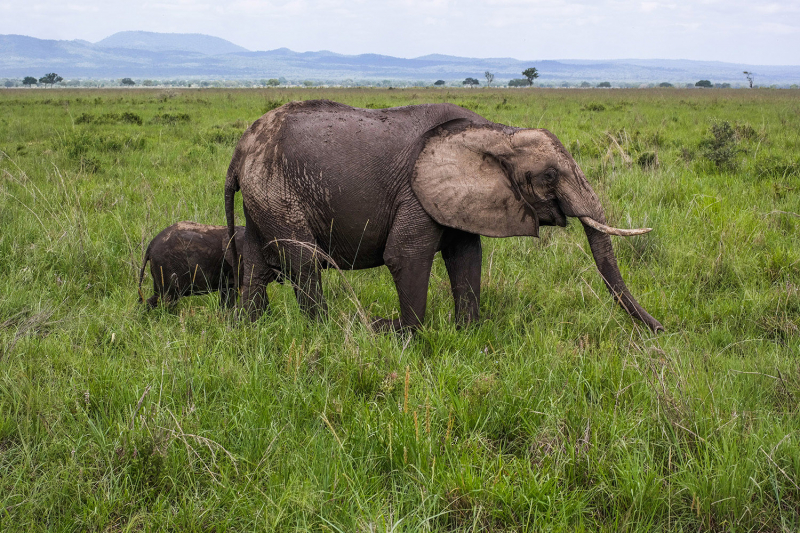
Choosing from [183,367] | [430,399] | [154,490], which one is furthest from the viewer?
[183,367]

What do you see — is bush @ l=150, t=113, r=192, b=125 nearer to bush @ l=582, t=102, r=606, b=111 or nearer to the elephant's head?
bush @ l=582, t=102, r=606, b=111

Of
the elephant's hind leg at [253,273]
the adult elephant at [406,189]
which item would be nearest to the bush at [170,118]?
the elephant's hind leg at [253,273]

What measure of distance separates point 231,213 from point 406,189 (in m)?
1.47

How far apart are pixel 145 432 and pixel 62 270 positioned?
327cm

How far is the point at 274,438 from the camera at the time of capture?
2756 mm

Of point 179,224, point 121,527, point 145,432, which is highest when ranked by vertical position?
point 179,224

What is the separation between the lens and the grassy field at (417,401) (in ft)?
8.38

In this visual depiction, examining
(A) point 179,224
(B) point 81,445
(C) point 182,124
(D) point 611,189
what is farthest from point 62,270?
(C) point 182,124

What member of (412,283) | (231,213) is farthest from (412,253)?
(231,213)

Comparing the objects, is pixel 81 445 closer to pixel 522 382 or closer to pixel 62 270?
pixel 522 382

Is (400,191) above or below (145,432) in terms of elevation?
above

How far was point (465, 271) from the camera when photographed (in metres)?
4.63

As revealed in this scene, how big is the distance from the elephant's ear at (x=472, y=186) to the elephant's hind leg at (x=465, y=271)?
41 centimetres

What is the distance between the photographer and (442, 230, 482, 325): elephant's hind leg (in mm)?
4605
